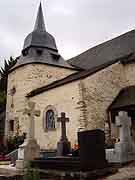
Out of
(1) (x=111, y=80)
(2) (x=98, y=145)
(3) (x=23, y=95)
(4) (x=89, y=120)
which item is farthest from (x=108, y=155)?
(3) (x=23, y=95)

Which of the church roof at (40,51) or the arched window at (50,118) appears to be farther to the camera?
the church roof at (40,51)

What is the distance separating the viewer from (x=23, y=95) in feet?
62.5

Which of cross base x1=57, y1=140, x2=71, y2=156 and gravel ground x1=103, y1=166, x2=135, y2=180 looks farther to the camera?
cross base x1=57, y1=140, x2=71, y2=156

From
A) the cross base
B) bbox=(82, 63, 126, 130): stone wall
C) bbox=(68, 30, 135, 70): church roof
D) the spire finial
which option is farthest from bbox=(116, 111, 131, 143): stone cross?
the spire finial

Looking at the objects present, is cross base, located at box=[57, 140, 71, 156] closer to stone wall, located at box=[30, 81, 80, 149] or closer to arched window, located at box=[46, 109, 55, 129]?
stone wall, located at box=[30, 81, 80, 149]

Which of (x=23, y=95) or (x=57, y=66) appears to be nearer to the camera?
(x=23, y=95)

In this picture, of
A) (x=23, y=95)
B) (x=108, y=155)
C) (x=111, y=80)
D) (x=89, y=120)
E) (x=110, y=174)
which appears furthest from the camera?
(x=23, y=95)

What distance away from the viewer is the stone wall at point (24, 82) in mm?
19000

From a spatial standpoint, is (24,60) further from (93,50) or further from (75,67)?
(93,50)

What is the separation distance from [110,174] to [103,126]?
25.8 ft

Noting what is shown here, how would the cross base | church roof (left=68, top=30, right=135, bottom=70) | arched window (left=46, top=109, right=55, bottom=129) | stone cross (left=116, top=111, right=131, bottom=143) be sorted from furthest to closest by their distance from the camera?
church roof (left=68, top=30, right=135, bottom=70) < arched window (left=46, top=109, right=55, bottom=129) < the cross base < stone cross (left=116, top=111, right=131, bottom=143)

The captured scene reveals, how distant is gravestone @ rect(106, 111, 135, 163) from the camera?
8.28m

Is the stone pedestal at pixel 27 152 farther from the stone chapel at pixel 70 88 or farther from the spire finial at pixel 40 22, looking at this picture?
the spire finial at pixel 40 22

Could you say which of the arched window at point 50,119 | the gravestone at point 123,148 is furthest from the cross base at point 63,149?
the arched window at point 50,119
